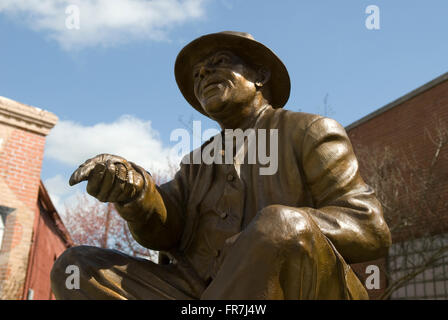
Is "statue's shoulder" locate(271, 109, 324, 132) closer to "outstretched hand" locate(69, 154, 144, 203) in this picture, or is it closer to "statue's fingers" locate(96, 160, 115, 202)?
"outstretched hand" locate(69, 154, 144, 203)

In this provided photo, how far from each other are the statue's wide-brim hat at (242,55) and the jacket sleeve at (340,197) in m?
0.59

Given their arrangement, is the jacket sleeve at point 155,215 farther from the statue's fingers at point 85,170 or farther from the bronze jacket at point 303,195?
the statue's fingers at point 85,170

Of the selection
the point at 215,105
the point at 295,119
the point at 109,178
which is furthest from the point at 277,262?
the point at 215,105

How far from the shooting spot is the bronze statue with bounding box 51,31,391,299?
1.60 meters

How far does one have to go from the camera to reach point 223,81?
8.39 feet

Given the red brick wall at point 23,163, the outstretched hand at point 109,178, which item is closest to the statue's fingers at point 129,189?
the outstretched hand at point 109,178

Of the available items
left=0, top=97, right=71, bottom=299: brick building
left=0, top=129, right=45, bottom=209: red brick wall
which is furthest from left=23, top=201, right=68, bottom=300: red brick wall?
left=0, top=129, right=45, bottom=209: red brick wall

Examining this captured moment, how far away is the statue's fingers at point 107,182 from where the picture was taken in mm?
1994

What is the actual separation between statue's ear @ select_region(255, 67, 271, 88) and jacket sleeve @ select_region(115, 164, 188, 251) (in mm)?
792

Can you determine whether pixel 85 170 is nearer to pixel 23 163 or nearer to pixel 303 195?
pixel 303 195

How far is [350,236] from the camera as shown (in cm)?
186

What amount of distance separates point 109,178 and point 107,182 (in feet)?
0.06
